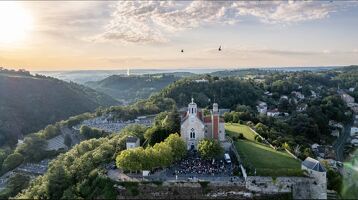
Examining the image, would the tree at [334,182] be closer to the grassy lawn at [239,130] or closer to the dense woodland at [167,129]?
the dense woodland at [167,129]

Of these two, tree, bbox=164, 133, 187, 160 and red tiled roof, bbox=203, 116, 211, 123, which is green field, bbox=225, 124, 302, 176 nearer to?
red tiled roof, bbox=203, 116, 211, 123

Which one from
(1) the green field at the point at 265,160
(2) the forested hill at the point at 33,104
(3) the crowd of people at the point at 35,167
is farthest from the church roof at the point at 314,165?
(2) the forested hill at the point at 33,104

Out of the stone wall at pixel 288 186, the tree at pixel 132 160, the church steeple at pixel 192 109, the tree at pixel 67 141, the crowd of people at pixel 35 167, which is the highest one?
the church steeple at pixel 192 109

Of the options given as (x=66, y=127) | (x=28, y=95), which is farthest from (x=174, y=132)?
(x=28, y=95)

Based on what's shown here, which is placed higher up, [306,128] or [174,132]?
[174,132]

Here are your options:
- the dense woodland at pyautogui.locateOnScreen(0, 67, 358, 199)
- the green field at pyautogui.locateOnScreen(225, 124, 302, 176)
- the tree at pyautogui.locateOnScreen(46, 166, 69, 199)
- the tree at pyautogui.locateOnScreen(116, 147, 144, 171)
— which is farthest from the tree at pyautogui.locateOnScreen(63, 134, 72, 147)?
the tree at pyautogui.locateOnScreen(116, 147, 144, 171)

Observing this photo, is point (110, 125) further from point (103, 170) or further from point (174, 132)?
point (103, 170)

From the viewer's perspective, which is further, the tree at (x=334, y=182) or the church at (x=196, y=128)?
the church at (x=196, y=128)
